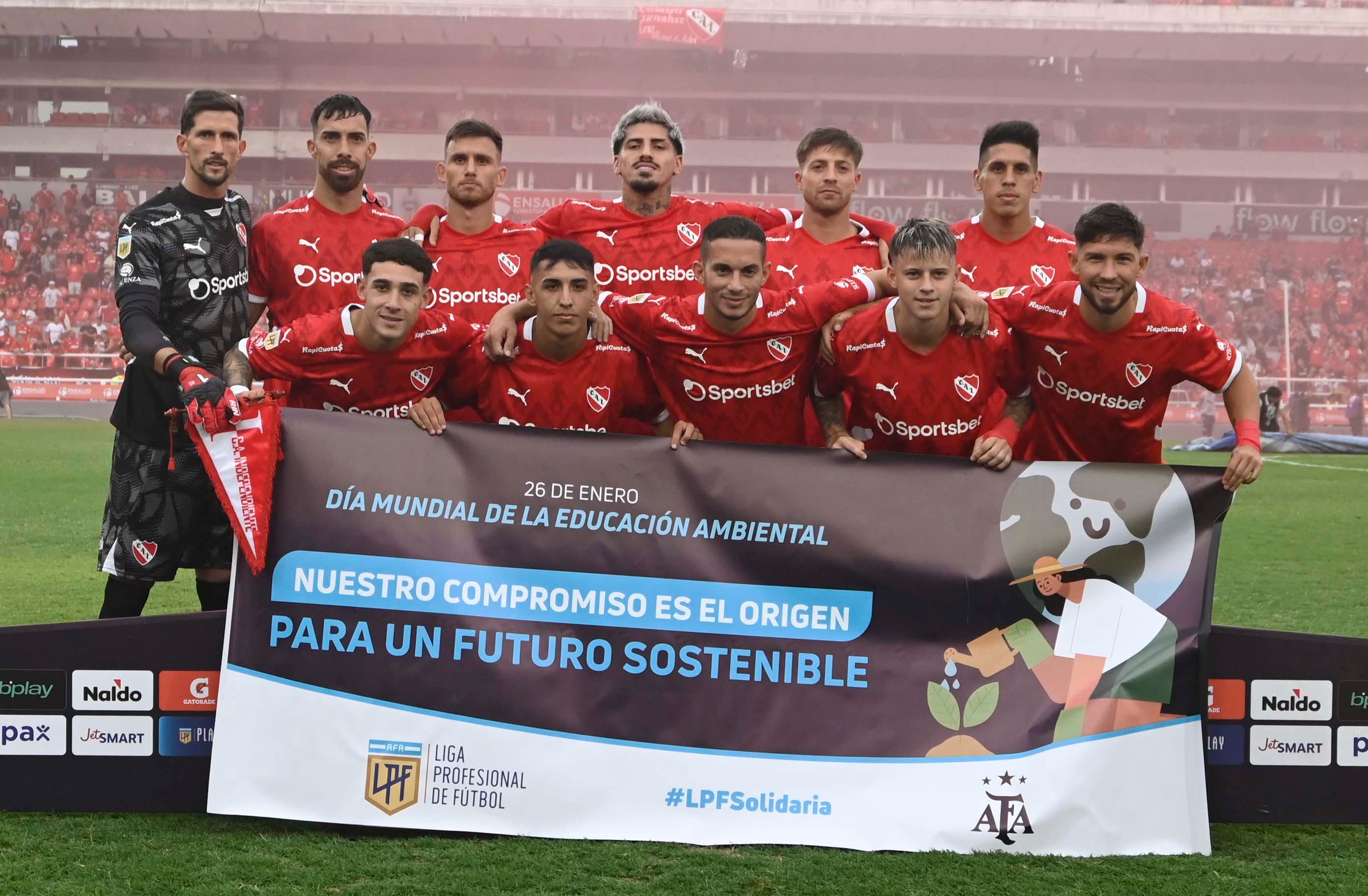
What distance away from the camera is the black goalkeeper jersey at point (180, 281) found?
4.11m

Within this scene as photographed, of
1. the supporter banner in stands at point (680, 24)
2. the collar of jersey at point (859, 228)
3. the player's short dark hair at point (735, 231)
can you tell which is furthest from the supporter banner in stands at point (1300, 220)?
the player's short dark hair at point (735, 231)

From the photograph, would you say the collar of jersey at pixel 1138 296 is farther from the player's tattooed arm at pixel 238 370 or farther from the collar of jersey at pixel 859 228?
the player's tattooed arm at pixel 238 370

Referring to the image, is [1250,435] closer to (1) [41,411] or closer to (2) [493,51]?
(1) [41,411]

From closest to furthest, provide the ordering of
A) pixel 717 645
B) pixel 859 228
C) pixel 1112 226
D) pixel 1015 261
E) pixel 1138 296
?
1. pixel 717 645
2. pixel 1112 226
3. pixel 1138 296
4. pixel 1015 261
5. pixel 859 228

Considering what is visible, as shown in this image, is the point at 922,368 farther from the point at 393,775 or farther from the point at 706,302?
the point at 393,775

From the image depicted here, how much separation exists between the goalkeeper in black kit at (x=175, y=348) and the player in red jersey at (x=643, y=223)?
0.85 metres

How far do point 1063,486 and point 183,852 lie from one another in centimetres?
264

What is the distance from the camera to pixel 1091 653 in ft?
11.3

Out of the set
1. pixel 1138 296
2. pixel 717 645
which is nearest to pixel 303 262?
pixel 717 645

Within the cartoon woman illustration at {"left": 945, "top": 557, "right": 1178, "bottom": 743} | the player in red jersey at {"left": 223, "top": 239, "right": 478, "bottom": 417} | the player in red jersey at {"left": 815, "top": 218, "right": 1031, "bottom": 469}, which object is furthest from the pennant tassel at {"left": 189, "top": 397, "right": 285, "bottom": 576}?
the cartoon woman illustration at {"left": 945, "top": 557, "right": 1178, "bottom": 743}

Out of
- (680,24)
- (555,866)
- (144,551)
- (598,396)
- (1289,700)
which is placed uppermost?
(680,24)

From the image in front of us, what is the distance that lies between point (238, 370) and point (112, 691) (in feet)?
3.54

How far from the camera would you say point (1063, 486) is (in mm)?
3584

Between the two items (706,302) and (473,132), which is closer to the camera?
(706,302)
